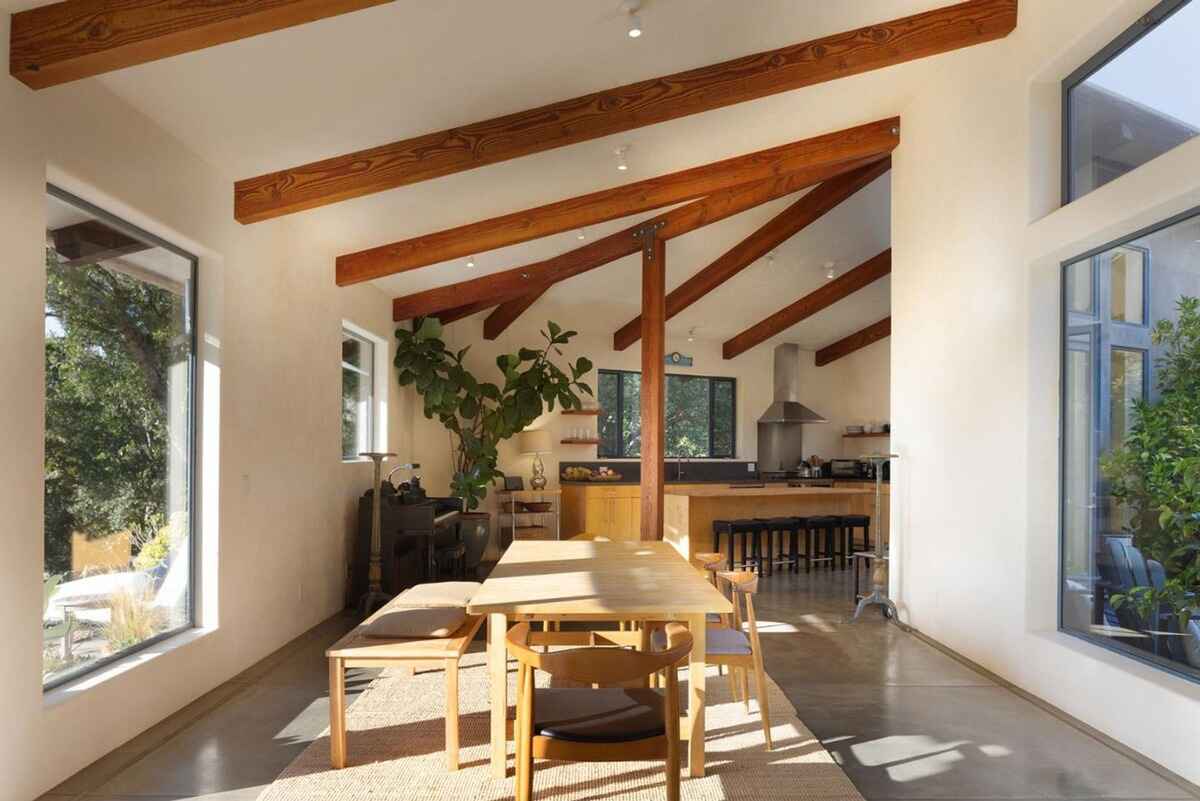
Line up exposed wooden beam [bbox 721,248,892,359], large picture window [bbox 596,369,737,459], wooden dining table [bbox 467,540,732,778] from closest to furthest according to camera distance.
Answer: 1. wooden dining table [bbox 467,540,732,778]
2. exposed wooden beam [bbox 721,248,892,359]
3. large picture window [bbox 596,369,737,459]

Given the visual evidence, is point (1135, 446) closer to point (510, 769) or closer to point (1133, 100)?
point (1133, 100)

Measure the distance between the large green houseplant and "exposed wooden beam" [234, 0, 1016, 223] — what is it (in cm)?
382

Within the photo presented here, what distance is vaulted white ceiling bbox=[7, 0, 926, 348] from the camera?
3.25 m

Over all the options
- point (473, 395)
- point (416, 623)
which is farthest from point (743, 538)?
point (416, 623)

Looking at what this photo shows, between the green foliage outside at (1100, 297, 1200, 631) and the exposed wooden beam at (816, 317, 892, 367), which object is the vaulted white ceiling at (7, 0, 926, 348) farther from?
the exposed wooden beam at (816, 317, 892, 367)

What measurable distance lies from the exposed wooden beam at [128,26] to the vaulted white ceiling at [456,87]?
12 centimetres

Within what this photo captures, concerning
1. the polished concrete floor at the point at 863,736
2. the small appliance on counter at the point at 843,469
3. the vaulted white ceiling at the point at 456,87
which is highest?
the vaulted white ceiling at the point at 456,87

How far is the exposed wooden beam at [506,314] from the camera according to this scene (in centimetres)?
980

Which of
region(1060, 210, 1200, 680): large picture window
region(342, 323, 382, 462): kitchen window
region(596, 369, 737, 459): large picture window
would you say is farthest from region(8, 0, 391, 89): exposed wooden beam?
region(596, 369, 737, 459): large picture window

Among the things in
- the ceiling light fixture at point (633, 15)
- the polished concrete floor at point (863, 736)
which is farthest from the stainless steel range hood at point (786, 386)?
Answer: the ceiling light fixture at point (633, 15)

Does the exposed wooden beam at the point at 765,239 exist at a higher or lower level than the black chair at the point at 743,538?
higher

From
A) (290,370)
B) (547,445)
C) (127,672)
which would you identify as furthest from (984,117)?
(547,445)

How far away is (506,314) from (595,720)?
770 cm

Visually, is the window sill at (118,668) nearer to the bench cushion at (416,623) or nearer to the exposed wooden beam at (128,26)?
the bench cushion at (416,623)
